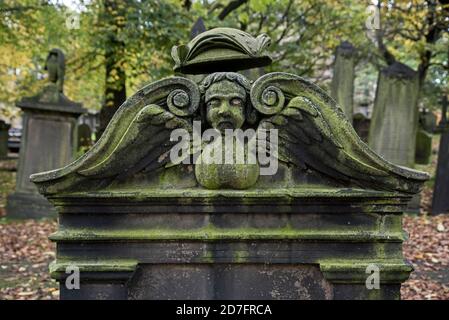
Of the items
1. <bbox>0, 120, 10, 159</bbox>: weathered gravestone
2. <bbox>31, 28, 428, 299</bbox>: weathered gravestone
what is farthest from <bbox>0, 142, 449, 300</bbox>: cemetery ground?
<bbox>0, 120, 10, 159</bbox>: weathered gravestone

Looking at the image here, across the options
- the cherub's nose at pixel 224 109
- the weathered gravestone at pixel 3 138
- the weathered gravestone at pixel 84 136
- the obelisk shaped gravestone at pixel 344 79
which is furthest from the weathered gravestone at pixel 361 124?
the cherub's nose at pixel 224 109

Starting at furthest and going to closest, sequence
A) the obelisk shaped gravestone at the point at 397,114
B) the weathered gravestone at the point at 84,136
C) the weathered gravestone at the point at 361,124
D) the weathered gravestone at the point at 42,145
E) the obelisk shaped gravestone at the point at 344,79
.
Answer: the weathered gravestone at the point at 361,124 → the weathered gravestone at the point at 84,136 → the obelisk shaped gravestone at the point at 344,79 → the obelisk shaped gravestone at the point at 397,114 → the weathered gravestone at the point at 42,145

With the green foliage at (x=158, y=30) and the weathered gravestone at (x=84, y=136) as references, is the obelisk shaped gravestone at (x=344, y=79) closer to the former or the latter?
the green foliage at (x=158, y=30)

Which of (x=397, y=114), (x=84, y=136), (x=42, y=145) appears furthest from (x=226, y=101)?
(x=84, y=136)

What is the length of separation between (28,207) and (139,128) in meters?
7.40

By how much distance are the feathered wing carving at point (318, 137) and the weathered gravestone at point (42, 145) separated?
23.7 feet

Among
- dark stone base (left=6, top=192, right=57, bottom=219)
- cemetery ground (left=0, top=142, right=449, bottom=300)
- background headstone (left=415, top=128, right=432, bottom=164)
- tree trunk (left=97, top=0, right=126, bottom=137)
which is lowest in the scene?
cemetery ground (left=0, top=142, right=449, bottom=300)

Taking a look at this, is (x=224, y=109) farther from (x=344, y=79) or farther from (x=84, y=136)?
(x=84, y=136)

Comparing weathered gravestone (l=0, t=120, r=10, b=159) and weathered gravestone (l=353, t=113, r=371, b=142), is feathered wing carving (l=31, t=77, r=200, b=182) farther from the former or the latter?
weathered gravestone (l=0, t=120, r=10, b=159)

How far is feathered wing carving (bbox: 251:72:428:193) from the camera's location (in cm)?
252

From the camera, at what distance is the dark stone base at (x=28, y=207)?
897 centimetres

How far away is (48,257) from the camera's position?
22.0 ft

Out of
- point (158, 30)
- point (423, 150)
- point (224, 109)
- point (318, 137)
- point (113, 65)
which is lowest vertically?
point (318, 137)

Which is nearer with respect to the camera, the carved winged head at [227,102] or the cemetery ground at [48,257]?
the carved winged head at [227,102]
